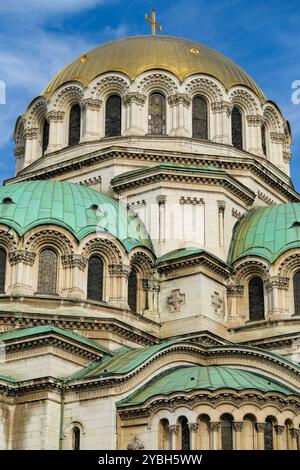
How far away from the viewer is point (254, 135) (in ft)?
140

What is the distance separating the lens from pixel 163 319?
3569cm

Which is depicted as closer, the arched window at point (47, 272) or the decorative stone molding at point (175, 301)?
the arched window at point (47, 272)

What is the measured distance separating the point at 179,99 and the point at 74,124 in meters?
4.63

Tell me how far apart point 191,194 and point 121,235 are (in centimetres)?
360

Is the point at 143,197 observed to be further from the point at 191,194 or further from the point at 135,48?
the point at 135,48

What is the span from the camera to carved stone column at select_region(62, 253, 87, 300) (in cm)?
3420

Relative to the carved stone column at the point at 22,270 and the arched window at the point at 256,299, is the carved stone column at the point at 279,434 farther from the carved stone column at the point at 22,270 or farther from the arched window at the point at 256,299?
the carved stone column at the point at 22,270

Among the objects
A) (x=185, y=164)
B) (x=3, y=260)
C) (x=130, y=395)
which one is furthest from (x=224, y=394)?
(x=185, y=164)

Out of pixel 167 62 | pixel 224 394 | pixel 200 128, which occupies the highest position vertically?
pixel 167 62

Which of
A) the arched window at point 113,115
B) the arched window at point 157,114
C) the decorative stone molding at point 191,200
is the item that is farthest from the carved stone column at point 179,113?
the decorative stone molding at point 191,200

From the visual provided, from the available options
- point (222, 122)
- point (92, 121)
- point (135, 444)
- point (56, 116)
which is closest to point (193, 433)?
point (135, 444)

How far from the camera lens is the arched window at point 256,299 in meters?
36.3

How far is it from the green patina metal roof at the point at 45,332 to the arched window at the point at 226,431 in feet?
17.0
